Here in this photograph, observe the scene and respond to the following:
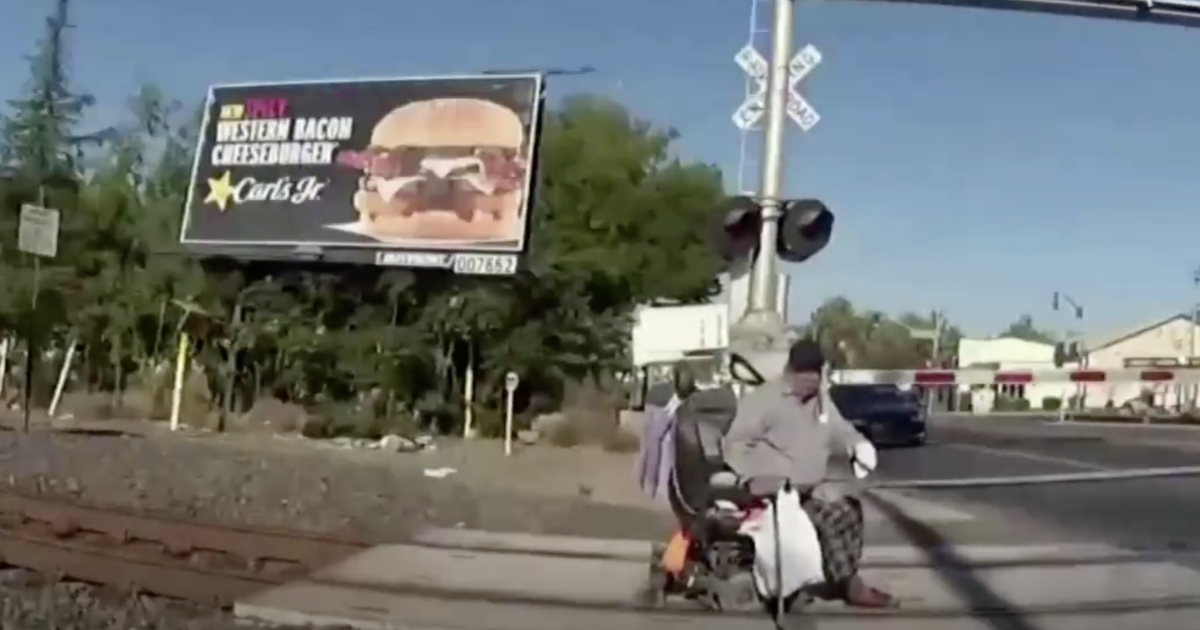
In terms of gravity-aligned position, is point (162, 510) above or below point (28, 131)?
below

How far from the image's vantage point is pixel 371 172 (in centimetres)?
3716

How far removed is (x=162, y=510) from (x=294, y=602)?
17.5ft

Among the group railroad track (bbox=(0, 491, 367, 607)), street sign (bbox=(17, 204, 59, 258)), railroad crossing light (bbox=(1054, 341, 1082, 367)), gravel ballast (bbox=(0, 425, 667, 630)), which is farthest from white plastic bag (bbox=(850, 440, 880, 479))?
railroad crossing light (bbox=(1054, 341, 1082, 367))

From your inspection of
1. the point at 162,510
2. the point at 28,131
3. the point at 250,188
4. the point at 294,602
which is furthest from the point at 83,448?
the point at 28,131

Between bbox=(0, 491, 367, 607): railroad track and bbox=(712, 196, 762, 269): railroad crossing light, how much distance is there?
3.31 metres

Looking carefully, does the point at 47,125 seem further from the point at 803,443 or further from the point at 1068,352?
the point at 1068,352

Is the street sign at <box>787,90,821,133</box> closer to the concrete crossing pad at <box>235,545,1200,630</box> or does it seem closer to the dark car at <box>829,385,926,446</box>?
the concrete crossing pad at <box>235,545,1200,630</box>

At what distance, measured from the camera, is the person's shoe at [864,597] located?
33.0 ft

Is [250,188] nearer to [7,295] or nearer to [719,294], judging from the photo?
[7,295]

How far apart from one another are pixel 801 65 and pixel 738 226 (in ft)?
4.17

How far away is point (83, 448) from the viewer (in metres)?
22.8

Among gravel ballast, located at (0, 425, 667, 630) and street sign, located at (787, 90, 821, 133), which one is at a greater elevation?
street sign, located at (787, 90, 821, 133)

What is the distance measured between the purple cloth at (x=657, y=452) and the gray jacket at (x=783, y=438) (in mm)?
1217

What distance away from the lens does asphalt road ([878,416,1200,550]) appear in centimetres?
1709
